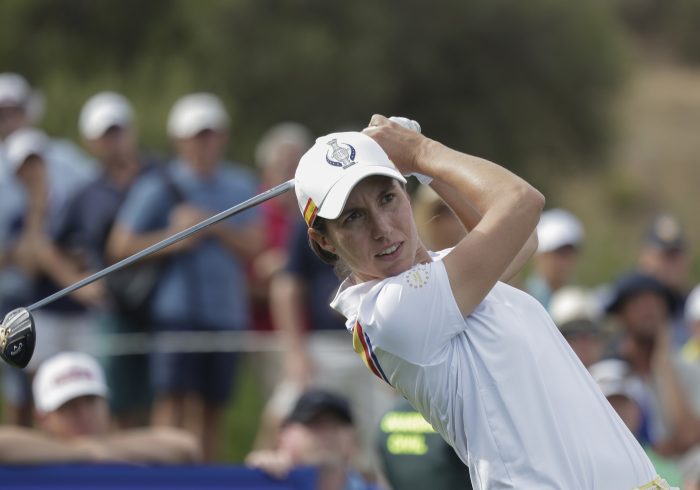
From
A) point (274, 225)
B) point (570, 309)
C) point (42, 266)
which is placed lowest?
point (570, 309)

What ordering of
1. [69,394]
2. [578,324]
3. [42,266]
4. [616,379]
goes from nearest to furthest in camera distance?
[69,394] < [616,379] < [578,324] < [42,266]

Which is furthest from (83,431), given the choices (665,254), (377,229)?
(665,254)

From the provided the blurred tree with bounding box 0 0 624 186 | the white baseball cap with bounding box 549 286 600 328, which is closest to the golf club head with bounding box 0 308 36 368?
the white baseball cap with bounding box 549 286 600 328

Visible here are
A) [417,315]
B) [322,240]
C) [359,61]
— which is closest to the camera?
[417,315]

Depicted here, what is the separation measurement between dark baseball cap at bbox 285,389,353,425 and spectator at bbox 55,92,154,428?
1985 millimetres

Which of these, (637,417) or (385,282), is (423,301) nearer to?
(385,282)

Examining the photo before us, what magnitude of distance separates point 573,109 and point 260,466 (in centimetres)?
2546

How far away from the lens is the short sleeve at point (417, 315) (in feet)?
12.7

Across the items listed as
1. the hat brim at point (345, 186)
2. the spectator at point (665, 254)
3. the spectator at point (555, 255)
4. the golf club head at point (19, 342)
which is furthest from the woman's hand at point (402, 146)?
the spectator at point (665, 254)

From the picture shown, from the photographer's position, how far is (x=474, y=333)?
3.96m

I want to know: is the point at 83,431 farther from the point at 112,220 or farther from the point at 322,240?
the point at 322,240

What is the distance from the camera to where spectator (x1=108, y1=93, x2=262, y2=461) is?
8648mm

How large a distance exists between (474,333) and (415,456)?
1.96 meters

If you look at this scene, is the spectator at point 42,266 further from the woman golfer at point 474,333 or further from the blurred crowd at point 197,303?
the woman golfer at point 474,333
